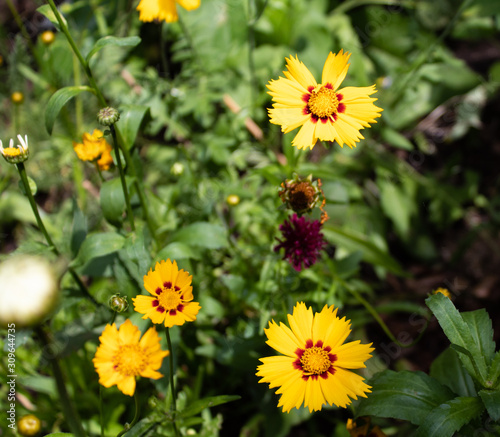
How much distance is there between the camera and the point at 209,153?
1.96 metres

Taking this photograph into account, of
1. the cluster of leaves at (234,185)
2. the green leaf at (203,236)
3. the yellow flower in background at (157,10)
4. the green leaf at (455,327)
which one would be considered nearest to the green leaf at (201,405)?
the cluster of leaves at (234,185)

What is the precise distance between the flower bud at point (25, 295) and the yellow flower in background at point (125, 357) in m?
0.17

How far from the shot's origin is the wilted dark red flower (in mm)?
1261

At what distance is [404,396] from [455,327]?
0.21 m

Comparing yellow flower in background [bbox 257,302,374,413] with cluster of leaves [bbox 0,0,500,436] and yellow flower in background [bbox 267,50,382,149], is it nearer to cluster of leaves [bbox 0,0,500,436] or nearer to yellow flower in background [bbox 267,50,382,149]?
cluster of leaves [bbox 0,0,500,436]

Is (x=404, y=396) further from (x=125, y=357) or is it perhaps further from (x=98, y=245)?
(x=98, y=245)

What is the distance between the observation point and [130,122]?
1337 mm

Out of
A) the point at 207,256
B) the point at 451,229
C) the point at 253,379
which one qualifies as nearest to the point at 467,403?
the point at 253,379

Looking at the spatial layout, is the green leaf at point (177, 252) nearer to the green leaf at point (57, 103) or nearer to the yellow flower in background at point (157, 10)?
the green leaf at point (57, 103)

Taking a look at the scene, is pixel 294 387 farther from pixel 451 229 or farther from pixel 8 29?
pixel 8 29

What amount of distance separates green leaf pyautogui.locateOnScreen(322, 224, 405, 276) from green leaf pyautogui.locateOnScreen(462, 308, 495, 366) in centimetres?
73

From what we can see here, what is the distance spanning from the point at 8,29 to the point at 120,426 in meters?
2.36

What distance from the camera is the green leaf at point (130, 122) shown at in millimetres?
1333

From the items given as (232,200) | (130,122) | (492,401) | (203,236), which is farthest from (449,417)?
(130,122)
